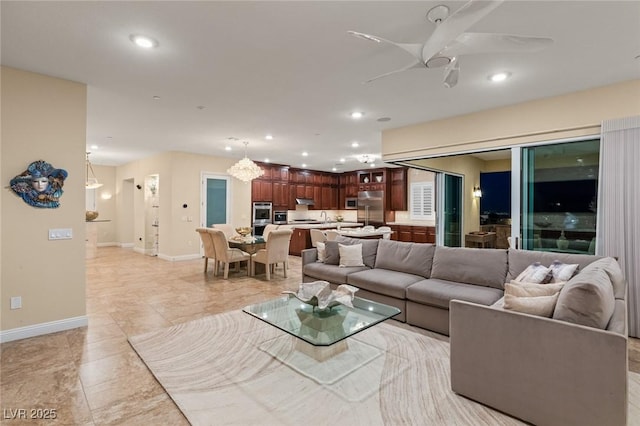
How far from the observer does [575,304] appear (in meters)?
1.88

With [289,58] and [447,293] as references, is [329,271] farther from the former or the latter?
A: [289,58]

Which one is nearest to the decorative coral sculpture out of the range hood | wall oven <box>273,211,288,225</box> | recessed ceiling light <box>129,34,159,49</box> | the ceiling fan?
the ceiling fan

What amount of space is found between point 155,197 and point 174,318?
19.1ft

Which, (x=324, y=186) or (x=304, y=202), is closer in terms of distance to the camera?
(x=304, y=202)

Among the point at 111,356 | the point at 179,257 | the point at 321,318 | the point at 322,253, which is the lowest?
the point at 111,356

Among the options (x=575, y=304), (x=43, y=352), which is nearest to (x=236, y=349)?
(x=43, y=352)

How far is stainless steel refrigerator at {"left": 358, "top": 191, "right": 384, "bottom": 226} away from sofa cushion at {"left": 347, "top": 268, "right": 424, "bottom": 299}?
5977 millimetres

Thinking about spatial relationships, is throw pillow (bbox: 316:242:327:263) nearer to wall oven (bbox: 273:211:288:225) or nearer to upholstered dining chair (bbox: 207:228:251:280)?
upholstered dining chair (bbox: 207:228:251:280)

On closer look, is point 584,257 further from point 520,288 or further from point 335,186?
point 335,186

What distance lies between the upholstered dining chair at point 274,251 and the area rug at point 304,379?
8.06ft

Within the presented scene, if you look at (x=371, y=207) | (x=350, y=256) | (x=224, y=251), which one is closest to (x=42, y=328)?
(x=224, y=251)

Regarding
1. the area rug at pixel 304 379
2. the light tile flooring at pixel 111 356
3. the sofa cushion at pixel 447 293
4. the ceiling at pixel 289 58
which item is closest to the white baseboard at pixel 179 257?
the light tile flooring at pixel 111 356

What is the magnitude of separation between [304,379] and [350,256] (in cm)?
236

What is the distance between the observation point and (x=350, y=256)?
4.62m
